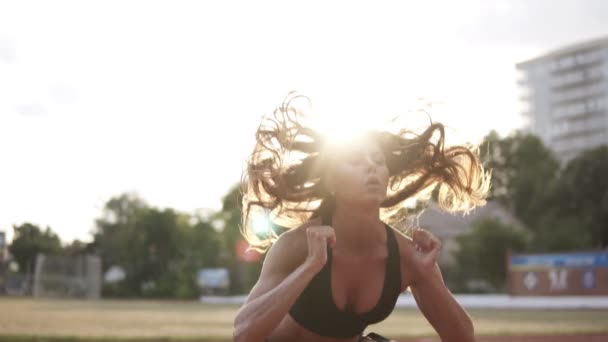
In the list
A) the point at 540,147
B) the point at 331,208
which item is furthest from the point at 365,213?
the point at 540,147

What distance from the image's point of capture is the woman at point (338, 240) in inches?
160

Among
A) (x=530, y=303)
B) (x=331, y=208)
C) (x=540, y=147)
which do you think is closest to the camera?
(x=331, y=208)

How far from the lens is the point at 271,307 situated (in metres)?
3.89

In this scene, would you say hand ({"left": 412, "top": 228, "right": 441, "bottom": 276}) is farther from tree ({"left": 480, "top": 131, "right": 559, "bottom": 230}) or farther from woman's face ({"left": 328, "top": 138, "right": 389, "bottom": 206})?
tree ({"left": 480, "top": 131, "right": 559, "bottom": 230})

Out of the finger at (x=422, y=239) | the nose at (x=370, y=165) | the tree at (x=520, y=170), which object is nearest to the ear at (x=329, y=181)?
the nose at (x=370, y=165)

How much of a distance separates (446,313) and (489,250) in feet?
153

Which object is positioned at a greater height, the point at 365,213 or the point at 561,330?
the point at 365,213

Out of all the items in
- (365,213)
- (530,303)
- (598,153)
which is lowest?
(530,303)

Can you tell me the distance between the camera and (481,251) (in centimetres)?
4981

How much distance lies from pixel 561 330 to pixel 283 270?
12117 mm

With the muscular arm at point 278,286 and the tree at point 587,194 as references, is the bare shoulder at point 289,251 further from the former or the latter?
the tree at point 587,194

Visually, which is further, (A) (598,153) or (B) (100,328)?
(A) (598,153)

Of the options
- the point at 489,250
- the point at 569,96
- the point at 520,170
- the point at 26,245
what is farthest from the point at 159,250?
the point at 569,96

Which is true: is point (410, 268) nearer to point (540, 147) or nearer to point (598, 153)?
point (598, 153)
